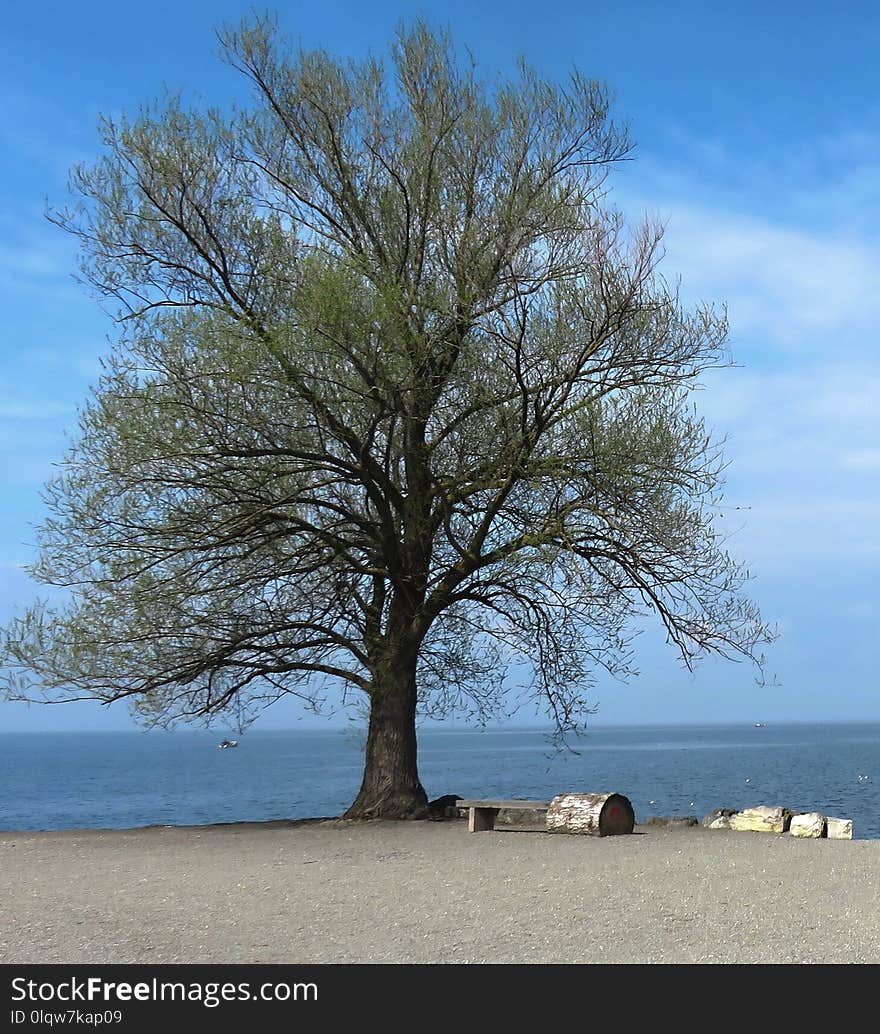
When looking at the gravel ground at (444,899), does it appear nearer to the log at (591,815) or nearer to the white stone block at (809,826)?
the log at (591,815)

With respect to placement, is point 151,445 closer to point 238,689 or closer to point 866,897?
point 238,689

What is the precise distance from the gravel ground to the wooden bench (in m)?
0.41

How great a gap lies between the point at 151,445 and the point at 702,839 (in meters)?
10.2

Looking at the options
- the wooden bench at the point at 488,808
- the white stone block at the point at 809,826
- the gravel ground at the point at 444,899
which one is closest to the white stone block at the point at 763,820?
the white stone block at the point at 809,826

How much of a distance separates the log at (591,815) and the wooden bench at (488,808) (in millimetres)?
303

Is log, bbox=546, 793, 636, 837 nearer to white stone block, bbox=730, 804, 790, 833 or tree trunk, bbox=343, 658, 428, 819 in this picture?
white stone block, bbox=730, 804, 790, 833

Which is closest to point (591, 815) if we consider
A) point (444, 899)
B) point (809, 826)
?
point (809, 826)

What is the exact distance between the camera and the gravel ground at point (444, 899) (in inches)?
367

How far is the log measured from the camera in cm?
1752

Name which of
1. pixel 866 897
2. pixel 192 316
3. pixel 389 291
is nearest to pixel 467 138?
pixel 389 291

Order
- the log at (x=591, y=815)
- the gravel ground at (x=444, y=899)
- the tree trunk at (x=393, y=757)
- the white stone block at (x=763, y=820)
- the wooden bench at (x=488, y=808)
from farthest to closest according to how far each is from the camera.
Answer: the tree trunk at (x=393, y=757) → the white stone block at (x=763, y=820) → the wooden bench at (x=488, y=808) → the log at (x=591, y=815) → the gravel ground at (x=444, y=899)

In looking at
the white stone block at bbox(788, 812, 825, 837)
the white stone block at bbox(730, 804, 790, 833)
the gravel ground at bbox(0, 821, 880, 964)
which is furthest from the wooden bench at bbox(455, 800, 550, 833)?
the white stone block at bbox(788, 812, 825, 837)

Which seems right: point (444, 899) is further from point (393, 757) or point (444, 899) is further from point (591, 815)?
point (393, 757)

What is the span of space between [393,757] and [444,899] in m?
8.49
